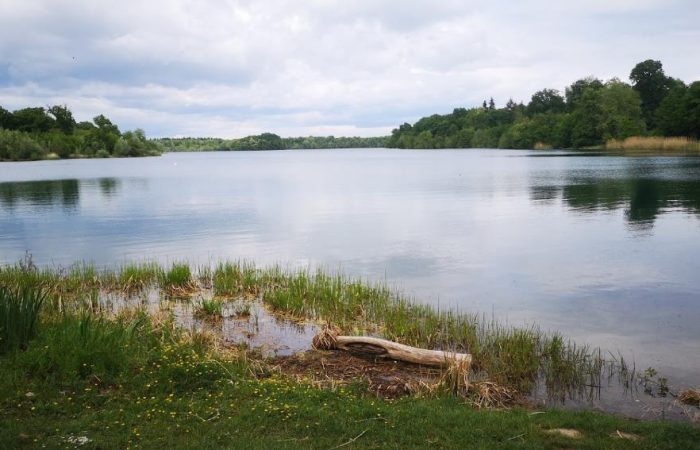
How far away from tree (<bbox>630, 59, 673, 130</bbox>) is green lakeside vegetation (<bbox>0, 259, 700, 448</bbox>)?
144m

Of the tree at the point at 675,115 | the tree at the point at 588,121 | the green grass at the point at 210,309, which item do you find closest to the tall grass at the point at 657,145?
the tree at the point at 675,115

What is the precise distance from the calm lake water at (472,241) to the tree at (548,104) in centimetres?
14500

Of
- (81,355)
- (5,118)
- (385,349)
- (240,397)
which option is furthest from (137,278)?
(5,118)

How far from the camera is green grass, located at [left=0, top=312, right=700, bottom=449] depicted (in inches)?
257

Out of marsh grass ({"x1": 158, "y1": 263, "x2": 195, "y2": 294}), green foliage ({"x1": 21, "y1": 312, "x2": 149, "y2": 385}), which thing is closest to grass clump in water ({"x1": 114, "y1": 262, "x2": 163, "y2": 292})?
marsh grass ({"x1": 158, "y1": 263, "x2": 195, "y2": 294})

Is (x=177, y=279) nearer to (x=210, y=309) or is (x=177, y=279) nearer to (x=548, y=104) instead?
(x=210, y=309)

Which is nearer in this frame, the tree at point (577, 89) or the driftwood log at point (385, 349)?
the driftwood log at point (385, 349)

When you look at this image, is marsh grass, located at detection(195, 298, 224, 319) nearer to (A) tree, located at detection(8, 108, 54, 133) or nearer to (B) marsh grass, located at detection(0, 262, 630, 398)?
(B) marsh grass, located at detection(0, 262, 630, 398)

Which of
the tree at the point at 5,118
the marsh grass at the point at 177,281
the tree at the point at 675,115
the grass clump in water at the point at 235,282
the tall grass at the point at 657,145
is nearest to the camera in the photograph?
the grass clump in water at the point at 235,282

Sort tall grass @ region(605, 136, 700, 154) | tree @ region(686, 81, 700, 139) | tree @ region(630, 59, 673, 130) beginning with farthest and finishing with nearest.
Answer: tree @ region(630, 59, 673, 130) → tall grass @ region(605, 136, 700, 154) → tree @ region(686, 81, 700, 139)

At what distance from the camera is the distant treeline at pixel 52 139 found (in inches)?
5271

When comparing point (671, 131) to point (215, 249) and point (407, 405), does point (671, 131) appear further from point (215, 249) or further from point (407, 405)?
point (407, 405)

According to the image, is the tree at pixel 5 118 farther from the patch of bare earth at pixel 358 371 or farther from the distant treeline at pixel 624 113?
the patch of bare earth at pixel 358 371

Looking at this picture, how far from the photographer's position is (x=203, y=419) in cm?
705
